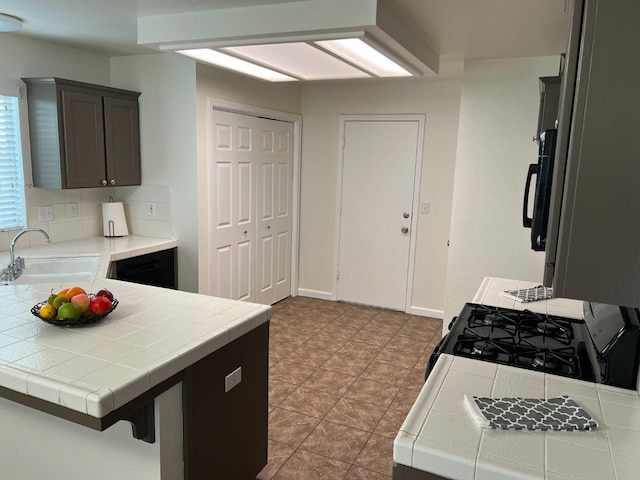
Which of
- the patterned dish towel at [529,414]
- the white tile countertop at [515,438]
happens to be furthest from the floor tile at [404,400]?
the patterned dish towel at [529,414]

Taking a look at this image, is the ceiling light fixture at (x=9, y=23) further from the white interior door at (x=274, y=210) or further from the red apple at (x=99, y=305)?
the white interior door at (x=274, y=210)

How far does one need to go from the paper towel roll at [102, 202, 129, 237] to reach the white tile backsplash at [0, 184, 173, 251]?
0.10m

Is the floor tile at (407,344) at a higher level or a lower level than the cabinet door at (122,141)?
lower

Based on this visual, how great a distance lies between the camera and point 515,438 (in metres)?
1.25

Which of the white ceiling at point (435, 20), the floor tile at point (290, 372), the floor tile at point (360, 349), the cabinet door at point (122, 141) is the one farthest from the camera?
the floor tile at point (360, 349)

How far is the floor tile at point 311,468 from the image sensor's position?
8.11 feet

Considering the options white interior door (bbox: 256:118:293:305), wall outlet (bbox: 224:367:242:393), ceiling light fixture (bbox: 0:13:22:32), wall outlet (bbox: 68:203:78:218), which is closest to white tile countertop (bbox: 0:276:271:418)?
wall outlet (bbox: 224:367:242:393)

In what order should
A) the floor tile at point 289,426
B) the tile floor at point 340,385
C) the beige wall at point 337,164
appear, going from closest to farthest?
the tile floor at point 340,385 → the floor tile at point 289,426 → the beige wall at point 337,164

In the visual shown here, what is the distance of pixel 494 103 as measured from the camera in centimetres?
367

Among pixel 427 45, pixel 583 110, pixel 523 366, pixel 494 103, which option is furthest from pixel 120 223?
pixel 583 110

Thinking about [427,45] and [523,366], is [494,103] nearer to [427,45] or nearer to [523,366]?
[427,45]

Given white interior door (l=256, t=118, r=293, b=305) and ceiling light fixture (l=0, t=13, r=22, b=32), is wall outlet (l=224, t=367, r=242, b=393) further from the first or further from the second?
white interior door (l=256, t=118, r=293, b=305)

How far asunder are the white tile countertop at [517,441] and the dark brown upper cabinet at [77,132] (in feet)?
10.2

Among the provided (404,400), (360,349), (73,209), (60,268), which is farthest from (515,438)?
(73,209)
